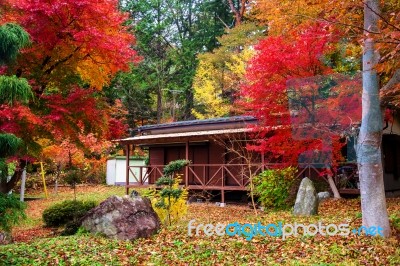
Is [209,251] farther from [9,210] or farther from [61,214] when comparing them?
[61,214]

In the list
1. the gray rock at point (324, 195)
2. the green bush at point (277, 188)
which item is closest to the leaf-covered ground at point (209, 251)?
the green bush at point (277, 188)

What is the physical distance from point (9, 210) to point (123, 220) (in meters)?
2.30

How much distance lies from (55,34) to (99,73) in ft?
4.93

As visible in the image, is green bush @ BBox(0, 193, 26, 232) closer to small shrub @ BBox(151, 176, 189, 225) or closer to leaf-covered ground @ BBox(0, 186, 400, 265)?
leaf-covered ground @ BBox(0, 186, 400, 265)

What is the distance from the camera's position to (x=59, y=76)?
31.2 feet

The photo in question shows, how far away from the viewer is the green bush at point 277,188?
11773mm

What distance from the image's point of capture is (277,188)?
11883 mm

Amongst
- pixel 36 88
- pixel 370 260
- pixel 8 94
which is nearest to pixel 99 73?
pixel 36 88

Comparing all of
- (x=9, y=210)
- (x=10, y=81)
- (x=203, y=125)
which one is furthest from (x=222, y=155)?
(x=10, y=81)

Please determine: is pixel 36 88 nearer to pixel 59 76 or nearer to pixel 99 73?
pixel 59 76

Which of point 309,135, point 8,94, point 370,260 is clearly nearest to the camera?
point 8,94

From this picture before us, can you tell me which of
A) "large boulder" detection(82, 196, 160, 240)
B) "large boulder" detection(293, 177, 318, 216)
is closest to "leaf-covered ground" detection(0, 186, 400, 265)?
"large boulder" detection(82, 196, 160, 240)

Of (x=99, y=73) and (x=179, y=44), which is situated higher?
(x=179, y=44)

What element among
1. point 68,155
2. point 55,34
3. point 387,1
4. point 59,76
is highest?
point 387,1
